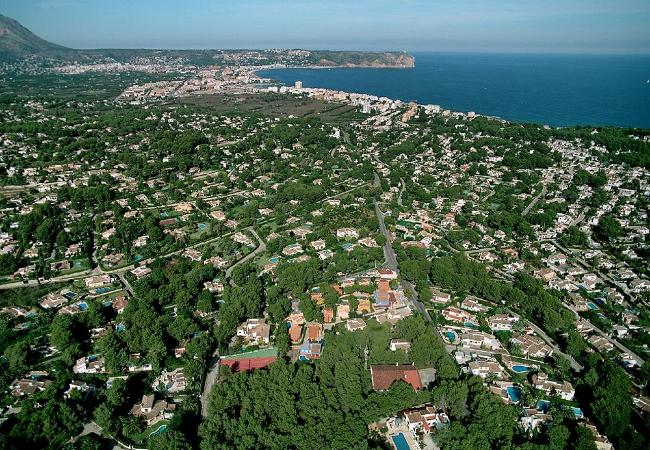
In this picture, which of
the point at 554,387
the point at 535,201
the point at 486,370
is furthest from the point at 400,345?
the point at 535,201

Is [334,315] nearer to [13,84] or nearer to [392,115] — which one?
[392,115]

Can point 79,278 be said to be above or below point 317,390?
below

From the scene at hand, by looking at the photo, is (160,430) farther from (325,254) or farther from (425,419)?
(325,254)

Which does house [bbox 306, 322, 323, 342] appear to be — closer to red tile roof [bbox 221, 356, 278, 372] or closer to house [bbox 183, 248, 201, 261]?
red tile roof [bbox 221, 356, 278, 372]

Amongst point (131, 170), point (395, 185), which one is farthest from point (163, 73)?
point (395, 185)

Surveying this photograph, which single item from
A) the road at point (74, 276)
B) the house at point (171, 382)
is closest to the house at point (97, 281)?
the road at point (74, 276)

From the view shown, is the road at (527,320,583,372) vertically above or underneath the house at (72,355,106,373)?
above

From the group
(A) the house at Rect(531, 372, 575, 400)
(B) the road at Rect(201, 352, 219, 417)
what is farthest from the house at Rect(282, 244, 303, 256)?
(A) the house at Rect(531, 372, 575, 400)
